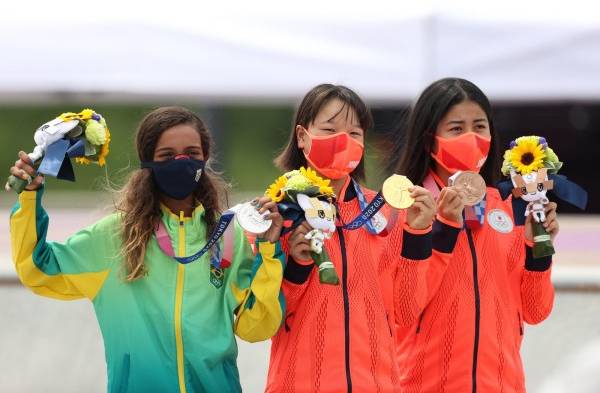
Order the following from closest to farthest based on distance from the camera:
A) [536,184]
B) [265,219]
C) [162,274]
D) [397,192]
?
[265,219]
[397,192]
[162,274]
[536,184]

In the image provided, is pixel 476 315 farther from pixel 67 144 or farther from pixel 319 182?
pixel 67 144

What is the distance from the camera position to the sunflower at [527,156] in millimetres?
4285

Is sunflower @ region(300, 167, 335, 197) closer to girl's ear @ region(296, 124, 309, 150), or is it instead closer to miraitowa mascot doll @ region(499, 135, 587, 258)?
girl's ear @ region(296, 124, 309, 150)

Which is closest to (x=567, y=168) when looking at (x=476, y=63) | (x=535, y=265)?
(x=476, y=63)

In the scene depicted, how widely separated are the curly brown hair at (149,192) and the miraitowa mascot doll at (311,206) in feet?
1.32

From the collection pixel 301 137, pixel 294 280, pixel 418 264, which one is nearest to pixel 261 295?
pixel 294 280

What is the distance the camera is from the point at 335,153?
4.16m

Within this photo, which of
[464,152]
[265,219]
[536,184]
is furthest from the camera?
[464,152]

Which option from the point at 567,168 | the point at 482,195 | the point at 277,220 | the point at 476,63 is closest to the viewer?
the point at 277,220

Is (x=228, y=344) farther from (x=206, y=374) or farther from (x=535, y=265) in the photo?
(x=535, y=265)

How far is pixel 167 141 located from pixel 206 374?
88 centimetres

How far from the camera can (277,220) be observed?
3945mm

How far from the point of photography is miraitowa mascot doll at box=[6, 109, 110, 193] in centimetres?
A: 398

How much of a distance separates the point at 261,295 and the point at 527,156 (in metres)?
1.18
